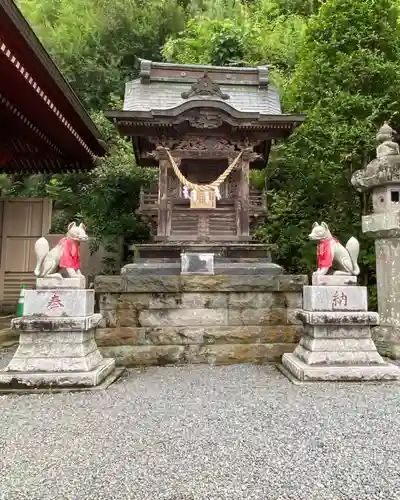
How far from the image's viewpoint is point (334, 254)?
467cm

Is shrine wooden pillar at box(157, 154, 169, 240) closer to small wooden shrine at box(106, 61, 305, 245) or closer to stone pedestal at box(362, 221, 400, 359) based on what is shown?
A: small wooden shrine at box(106, 61, 305, 245)

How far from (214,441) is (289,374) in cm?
211

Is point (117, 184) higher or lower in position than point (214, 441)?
higher

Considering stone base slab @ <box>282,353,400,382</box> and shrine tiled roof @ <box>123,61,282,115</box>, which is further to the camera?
shrine tiled roof @ <box>123,61,282,115</box>

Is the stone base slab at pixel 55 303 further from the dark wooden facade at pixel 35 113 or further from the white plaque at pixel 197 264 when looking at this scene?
the dark wooden facade at pixel 35 113

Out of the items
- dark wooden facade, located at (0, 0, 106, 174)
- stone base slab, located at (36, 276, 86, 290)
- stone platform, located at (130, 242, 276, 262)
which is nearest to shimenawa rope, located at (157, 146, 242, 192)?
stone platform, located at (130, 242, 276, 262)

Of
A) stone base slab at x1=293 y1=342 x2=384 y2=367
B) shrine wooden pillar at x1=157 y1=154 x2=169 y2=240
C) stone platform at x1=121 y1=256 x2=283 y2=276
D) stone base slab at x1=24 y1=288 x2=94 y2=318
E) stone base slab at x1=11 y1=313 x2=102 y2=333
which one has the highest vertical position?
shrine wooden pillar at x1=157 y1=154 x2=169 y2=240

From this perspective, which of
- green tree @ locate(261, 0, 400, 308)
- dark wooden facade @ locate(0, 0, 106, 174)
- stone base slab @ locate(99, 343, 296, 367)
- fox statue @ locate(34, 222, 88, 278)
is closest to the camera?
Result: dark wooden facade @ locate(0, 0, 106, 174)

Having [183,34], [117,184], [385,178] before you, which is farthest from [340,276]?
[183,34]

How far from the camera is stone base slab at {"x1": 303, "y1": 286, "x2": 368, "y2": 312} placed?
4.48 meters

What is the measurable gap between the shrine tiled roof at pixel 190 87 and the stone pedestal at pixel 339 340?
A: 3.86 m

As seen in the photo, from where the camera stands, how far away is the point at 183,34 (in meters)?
16.4

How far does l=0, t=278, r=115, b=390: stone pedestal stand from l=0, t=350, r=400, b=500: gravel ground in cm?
25

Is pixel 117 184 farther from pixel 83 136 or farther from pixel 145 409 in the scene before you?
pixel 145 409
